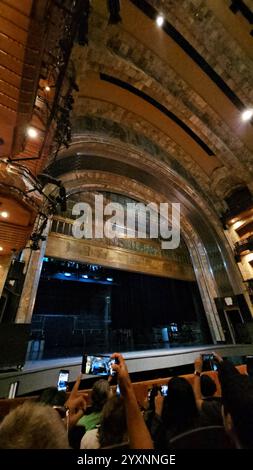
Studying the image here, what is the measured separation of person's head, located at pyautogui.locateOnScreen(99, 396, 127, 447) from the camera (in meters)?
1.26

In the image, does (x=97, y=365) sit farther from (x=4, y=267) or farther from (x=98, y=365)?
(x=4, y=267)

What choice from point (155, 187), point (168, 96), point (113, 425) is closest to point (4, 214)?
point (113, 425)

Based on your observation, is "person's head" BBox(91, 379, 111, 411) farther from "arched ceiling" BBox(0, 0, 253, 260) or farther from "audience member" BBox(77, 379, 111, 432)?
"arched ceiling" BBox(0, 0, 253, 260)

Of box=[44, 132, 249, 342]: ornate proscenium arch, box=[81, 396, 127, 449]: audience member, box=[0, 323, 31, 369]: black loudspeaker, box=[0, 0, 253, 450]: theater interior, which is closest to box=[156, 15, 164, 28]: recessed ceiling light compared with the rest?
box=[0, 0, 253, 450]: theater interior

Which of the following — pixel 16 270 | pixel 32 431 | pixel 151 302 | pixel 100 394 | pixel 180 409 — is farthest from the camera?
pixel 151 302

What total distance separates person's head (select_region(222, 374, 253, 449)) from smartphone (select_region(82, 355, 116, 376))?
1463 mm

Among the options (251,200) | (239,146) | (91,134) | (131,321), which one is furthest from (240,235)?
(91,134)

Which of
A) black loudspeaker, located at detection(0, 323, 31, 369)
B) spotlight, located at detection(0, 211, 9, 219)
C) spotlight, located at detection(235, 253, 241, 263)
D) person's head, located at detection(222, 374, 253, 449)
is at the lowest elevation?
person's head, located at detection(222, 374, 253, 449)

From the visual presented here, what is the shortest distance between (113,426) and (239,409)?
0.83m

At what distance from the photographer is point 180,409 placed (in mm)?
1485

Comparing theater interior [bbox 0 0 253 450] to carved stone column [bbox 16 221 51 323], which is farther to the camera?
carved stone column [bbox 16 221 51 323]

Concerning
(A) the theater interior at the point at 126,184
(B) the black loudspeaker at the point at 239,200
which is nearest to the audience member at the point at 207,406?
(A) the theater interior at the point at 126,184

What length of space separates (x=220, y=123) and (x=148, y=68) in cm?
445

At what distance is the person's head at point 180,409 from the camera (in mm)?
1437
